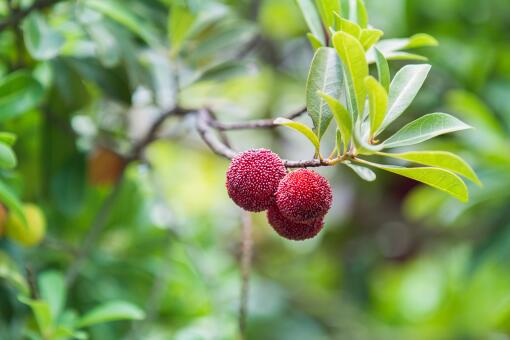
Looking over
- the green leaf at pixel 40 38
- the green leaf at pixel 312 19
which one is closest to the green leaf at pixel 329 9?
the green leaf at pixel 312 19

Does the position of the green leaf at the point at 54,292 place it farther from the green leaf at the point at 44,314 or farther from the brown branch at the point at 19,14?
the brown branch at the point at 19,14

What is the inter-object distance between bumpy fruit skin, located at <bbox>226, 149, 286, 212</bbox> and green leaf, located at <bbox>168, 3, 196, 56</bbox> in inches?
17.4

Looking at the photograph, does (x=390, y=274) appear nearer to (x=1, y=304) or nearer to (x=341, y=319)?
(x=341, y=319)

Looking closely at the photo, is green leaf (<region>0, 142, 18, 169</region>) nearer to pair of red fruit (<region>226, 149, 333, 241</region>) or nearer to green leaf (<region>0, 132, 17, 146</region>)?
green leaf (<region>0, 132, 17, 146</region>)

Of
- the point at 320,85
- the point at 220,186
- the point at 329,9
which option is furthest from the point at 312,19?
the point at 220,186

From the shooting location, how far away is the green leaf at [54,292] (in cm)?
111

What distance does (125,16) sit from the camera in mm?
1115

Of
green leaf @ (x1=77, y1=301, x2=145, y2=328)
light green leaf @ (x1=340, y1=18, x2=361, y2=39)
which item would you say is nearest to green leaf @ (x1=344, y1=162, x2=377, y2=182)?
light green leaf @ (x1=340, y1=18, x2=361, y2=39)

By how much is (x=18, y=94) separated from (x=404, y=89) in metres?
0.62

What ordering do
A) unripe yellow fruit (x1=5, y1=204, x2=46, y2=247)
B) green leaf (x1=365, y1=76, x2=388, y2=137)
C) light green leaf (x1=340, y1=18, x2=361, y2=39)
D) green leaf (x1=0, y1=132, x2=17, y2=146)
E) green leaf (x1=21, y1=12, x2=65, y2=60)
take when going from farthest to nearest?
unripe yellow fruit (x1=5, y1=204, x2=46, y2=247), green leaf (x1=21, y1=12, x2=65, y2=60), green leaf (x1=0, y1=132, x2=17, y2=146), light green leaf (x1=340, y1=18, x2=361, y2=39), green leaf (x1=365, y1=76, x2=388, y2=137)

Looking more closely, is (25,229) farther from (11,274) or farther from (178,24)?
(178,24)

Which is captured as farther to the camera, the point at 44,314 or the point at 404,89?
the point at 44,314

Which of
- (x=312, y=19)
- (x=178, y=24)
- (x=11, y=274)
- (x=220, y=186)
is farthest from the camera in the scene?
(x=220, y=186)

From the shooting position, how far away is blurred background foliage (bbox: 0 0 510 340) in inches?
49.5
